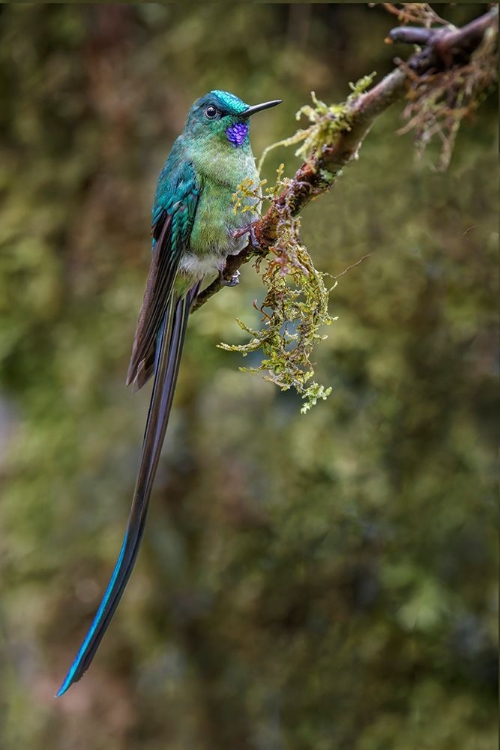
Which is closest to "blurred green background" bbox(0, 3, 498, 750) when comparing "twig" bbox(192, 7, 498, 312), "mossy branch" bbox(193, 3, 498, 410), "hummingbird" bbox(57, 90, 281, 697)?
"hummingbird" bbox(57, 90, 281, 697)

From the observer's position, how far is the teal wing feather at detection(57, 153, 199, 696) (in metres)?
1.14

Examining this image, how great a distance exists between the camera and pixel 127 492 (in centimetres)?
275

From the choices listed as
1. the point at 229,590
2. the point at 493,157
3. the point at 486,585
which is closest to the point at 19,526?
the point at 229,590

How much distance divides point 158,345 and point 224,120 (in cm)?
44

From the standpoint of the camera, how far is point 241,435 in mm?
2549

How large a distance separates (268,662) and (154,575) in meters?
0.47

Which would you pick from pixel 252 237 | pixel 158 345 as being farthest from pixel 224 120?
pixel 158 345

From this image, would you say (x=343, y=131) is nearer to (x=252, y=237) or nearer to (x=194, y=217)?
(x=252, y=237)

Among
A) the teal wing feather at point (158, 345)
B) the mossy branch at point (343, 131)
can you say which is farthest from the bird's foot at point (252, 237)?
the teal wing feather at point (158, 345)

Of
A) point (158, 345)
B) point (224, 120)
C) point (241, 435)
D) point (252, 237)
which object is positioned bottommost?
point (158, 345)

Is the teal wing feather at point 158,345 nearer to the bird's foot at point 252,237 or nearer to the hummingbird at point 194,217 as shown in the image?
the hummingbird at point 194,217

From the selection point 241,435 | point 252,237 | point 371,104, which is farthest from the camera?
point 241,435

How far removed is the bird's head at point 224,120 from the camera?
1463 millimetres

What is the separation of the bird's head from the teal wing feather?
8 centimetres
